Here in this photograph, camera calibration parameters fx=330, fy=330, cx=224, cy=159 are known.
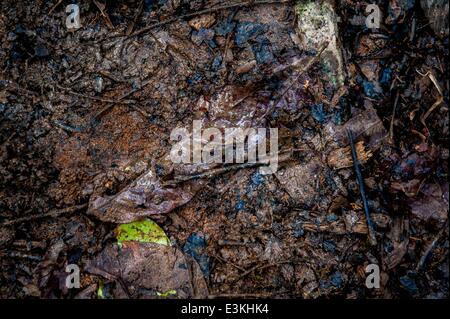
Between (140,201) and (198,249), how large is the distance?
0.59 meters

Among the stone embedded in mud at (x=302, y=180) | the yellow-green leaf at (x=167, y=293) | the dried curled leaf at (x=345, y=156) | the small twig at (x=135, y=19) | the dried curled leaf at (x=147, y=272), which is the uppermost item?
the small twig at (x=135, y=19)

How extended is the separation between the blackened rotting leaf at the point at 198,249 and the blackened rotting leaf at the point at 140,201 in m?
0.29

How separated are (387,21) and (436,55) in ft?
1.45

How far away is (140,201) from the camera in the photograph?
2.55 m

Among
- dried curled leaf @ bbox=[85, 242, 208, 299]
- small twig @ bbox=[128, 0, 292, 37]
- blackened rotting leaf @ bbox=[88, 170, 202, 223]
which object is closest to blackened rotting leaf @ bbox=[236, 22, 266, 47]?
small twig @ bbox=[128, 0, 292, 37]

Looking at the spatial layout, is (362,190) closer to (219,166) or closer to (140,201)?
(219,166)

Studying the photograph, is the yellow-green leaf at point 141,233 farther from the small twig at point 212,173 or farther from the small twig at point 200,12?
Answer: the small twig at point 200,12

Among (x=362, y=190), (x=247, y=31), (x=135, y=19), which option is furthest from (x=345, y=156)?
(x=135, y=19)

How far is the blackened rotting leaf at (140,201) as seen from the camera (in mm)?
2545

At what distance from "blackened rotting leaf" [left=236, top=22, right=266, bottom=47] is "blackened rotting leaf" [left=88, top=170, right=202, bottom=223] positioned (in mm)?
1206

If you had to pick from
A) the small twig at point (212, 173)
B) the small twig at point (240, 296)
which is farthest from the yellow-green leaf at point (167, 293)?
the small twig at point (212, 173)

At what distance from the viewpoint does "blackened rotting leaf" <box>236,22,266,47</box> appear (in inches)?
105

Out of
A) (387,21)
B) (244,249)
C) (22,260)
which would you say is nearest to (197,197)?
(244,249)

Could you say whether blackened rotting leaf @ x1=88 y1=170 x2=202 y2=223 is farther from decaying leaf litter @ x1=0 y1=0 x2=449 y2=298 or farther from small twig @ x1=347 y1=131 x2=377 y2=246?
small twig @ x1=347 y1=131 x2=377 y2=246
